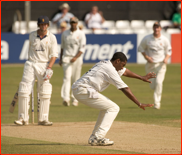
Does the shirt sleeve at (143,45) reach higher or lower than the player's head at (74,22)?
lower

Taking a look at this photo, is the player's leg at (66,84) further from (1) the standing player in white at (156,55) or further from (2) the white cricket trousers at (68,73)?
(1) the standing player in white at (156,55)

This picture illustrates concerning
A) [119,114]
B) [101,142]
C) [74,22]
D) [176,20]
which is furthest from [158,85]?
[176,20]

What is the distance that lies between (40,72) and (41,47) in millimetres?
575

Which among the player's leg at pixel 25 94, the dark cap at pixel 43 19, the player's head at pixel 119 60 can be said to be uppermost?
the dark cap at pixel 43 19

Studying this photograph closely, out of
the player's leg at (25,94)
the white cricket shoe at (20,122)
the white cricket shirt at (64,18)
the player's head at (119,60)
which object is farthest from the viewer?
the white cricket shirt at (64,18)

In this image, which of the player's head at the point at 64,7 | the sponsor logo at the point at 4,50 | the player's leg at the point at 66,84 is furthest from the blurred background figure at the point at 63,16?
the player's leg at the point at 66,84

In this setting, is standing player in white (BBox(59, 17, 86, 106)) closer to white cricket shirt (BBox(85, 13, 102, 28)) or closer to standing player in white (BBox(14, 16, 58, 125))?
standing player in white (BBox(14, 16, 58, 125))

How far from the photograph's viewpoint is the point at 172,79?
1931cm

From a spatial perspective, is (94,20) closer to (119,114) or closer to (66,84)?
(66,84)

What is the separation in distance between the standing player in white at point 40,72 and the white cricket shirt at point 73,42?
3.09 metres

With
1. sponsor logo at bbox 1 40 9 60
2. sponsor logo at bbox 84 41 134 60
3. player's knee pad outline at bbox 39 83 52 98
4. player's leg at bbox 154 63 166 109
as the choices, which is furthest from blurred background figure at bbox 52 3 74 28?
player's knee pad outline at bbox 39 83 52 98

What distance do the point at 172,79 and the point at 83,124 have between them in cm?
1001

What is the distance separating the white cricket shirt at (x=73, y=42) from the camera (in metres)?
13.1

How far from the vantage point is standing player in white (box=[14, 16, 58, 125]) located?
32.0 ft
